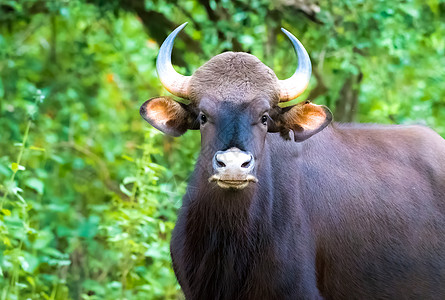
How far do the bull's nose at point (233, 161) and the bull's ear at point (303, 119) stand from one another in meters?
0.71

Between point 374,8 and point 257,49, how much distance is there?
139 centimetres

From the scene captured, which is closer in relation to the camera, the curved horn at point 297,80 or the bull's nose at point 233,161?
the bull's nose at point 233,161

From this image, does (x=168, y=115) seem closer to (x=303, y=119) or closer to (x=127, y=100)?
(x=303, y=119)

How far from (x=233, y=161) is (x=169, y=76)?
3.64 feet

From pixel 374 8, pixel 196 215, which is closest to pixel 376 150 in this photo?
pixel 196 215

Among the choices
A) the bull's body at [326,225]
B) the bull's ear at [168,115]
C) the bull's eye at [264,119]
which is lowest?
the bull's body at [326,225]

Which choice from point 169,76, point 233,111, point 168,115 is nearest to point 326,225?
point 233,111

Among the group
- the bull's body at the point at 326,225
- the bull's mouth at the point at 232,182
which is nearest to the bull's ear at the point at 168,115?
the bull's body at the point at 326,225

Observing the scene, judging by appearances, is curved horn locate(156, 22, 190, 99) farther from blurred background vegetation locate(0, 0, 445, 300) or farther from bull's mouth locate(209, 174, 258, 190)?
blurred background vegetation locate(0, 0, 445, 300)

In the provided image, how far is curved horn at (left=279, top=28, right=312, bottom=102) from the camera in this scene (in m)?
5.31

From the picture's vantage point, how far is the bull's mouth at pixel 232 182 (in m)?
4.59

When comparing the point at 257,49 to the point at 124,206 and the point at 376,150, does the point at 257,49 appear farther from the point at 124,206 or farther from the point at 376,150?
the point at 376,150

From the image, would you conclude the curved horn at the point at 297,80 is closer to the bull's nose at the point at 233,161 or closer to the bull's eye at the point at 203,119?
the bull's eye at the point at 203,119

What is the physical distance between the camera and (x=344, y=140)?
19.2 feet
